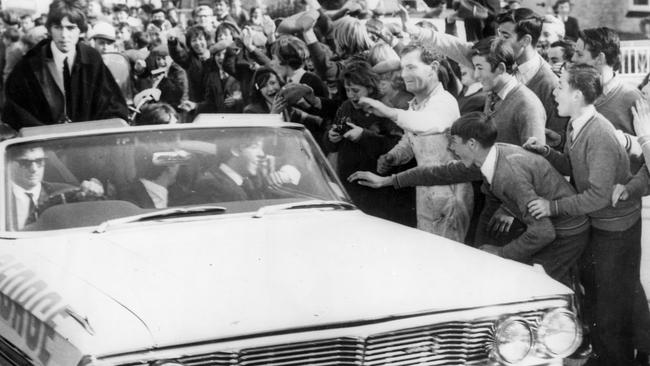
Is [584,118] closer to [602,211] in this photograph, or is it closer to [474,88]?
[602,211]

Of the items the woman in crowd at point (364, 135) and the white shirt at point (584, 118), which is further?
the woman in crowd at point (364, 135)

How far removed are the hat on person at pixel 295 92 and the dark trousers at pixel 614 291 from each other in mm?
2553

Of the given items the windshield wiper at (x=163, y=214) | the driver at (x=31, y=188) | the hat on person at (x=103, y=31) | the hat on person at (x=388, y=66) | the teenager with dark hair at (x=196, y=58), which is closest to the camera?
the windshield wiper at (x=163, y=214)

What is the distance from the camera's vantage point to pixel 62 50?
23.0 feet

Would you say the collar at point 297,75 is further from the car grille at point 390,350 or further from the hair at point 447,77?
the car grille at point 390,350

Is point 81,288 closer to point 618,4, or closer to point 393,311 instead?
point 393,311

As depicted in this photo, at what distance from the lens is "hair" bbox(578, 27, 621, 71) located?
15.9 feet

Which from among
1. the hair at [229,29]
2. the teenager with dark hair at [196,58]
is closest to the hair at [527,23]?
the hair at [229,29]

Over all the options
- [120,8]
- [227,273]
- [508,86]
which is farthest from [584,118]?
[120,8]

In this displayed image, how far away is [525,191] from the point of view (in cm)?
442

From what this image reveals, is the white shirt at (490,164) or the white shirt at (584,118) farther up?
the white shirt at (584,118)

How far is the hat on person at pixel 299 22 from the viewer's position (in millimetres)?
7477

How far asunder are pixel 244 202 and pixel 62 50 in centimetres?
344

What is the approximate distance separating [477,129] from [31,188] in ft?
6.42
